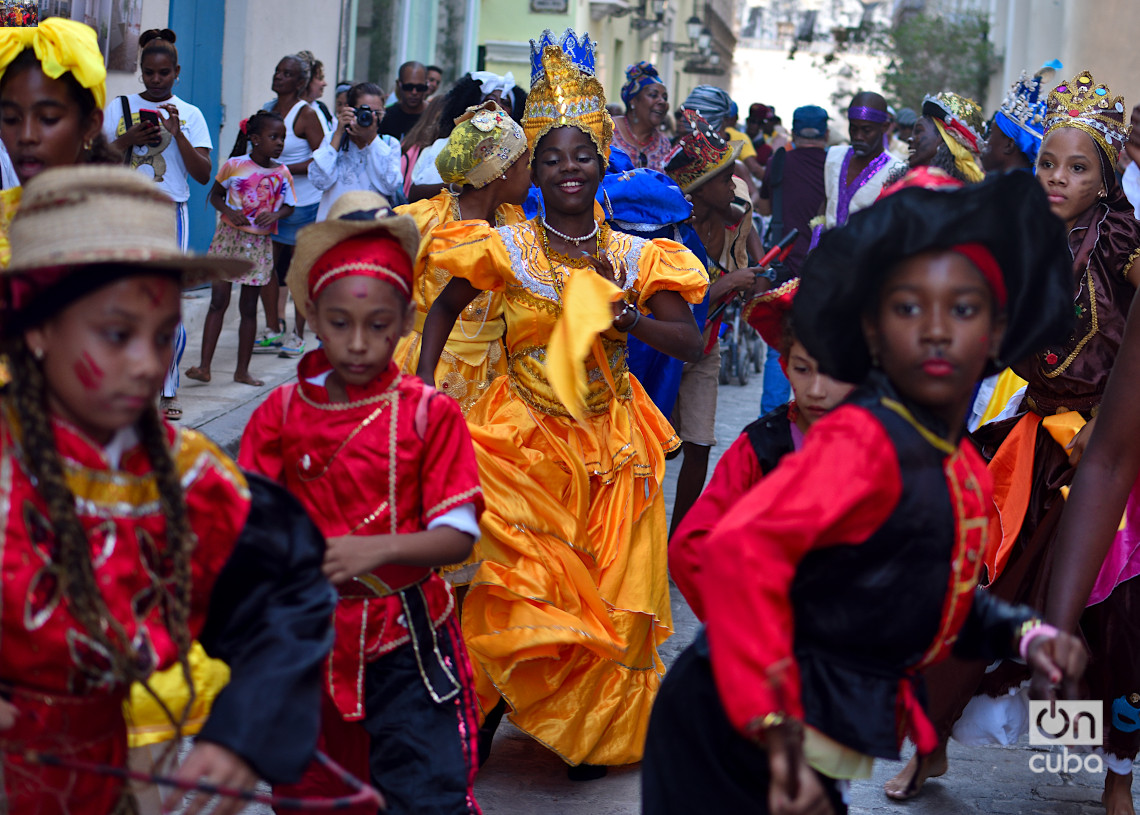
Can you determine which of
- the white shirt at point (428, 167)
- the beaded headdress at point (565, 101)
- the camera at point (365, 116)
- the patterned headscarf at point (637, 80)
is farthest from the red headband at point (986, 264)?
the camera at point (365, 116)

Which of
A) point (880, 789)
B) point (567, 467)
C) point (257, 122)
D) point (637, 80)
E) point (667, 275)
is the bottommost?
Result: point (880, 789)

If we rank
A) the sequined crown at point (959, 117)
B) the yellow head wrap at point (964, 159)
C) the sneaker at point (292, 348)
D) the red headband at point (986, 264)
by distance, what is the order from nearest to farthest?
the red headband at point (986, 264) < the yellow head wrap at point (964, 159) < the sequined crown at point (959, 117) < the sneaker at point (292, 348)

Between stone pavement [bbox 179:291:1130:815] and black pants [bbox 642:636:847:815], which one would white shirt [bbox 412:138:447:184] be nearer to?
stone pavement [bbox 179:291:1130:815]

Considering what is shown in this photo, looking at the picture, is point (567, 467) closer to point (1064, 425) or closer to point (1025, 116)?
point (1064, 425)

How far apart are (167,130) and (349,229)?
19.3 feet

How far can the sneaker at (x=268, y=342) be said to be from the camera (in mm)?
11664

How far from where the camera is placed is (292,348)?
11.6 meters

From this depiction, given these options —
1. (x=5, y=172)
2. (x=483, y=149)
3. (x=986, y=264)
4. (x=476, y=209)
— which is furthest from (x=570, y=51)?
(x=986, y=264)

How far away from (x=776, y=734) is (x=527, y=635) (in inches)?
92.1

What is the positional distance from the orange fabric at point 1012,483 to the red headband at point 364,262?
2.28 m

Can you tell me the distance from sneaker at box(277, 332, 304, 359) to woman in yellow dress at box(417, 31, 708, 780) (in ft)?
22.6

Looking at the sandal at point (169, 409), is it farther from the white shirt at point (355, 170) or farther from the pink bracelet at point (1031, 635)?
the pink bracelet at point (1031, 635)

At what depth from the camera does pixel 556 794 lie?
4.39m

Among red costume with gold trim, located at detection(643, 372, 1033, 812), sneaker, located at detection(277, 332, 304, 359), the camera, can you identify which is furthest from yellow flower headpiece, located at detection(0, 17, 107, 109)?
sneaker, located at detection(277, 332, 304, 359)
